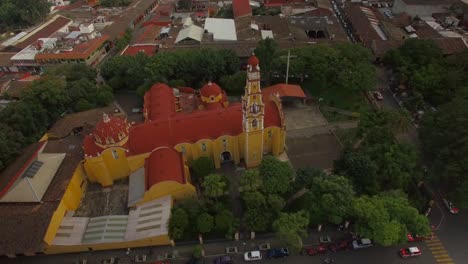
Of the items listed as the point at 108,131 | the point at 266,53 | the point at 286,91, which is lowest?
the point at 286,91

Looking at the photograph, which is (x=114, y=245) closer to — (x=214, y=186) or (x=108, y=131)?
(x=214, y=186)

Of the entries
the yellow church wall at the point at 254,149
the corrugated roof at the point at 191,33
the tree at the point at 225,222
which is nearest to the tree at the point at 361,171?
the yellow church wall at the point at 254,149

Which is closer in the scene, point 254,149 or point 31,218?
point 31,218

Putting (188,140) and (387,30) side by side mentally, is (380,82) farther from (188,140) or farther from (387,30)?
(188,140)

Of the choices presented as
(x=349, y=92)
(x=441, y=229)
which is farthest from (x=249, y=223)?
(x=349, y=92)

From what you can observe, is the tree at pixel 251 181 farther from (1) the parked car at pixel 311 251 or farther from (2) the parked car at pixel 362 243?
(2) the parked car at pixel 362 243

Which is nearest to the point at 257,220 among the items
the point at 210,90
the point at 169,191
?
the point at 169,191
